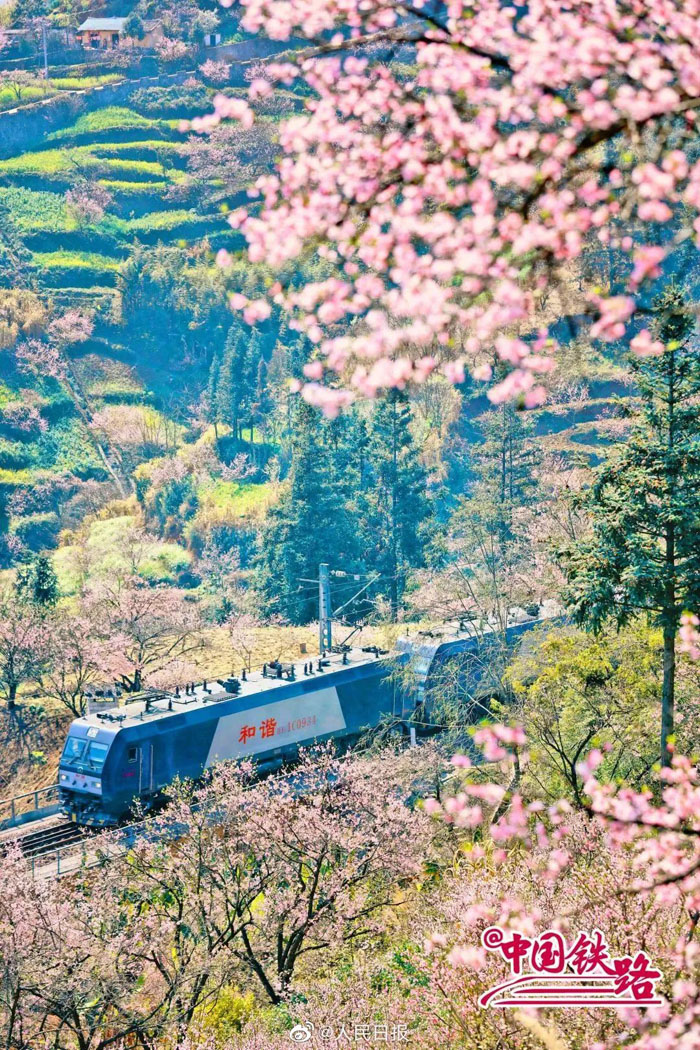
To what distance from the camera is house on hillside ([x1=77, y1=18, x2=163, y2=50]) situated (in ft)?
265

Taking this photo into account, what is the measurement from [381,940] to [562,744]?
4.54 m

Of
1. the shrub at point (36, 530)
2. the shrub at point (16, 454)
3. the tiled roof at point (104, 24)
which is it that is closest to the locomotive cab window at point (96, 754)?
the shrub at point (36, 530)

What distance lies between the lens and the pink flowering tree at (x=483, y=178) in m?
3.39

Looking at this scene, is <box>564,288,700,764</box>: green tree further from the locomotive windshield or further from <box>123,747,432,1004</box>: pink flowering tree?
the locomotive windshield

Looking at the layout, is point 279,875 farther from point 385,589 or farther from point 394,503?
point 394,503

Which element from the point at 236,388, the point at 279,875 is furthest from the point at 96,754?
the point at 236,388

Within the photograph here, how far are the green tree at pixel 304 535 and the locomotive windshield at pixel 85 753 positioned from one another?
674 inches

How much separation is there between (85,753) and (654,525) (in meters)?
13.3

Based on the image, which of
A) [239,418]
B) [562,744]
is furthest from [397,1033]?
[239,418]

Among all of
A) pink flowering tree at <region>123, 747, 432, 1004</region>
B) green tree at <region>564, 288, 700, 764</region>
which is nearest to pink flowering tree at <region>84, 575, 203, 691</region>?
pink flowering tree at <region>123, 747, 432, 1004</region>

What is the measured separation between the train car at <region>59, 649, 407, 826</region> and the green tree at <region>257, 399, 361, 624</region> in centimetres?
1294

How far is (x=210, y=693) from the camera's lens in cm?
2422

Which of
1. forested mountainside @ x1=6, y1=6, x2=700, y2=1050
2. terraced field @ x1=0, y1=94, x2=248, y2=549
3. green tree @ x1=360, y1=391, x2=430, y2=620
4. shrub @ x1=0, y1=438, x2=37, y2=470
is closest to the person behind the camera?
forested mountainside @ x1=6, y1=6, x2=700, y2=1050

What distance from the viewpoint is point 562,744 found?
714 inches
